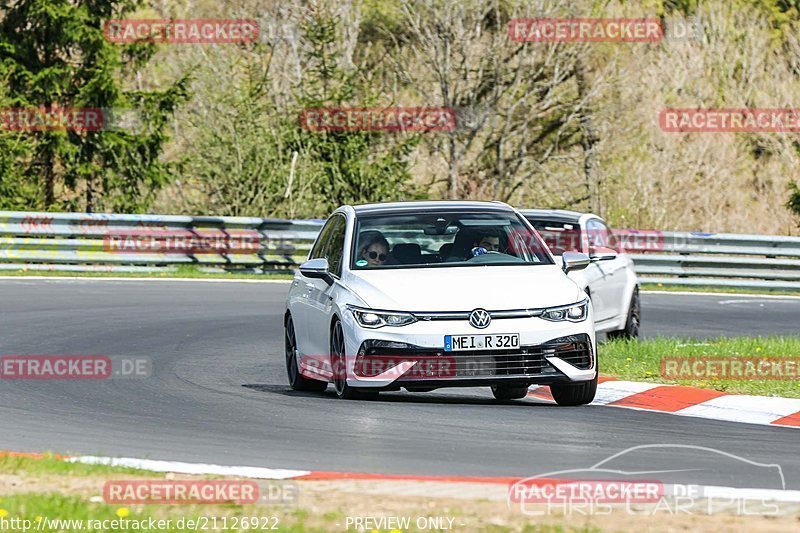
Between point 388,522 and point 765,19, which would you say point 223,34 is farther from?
point 388,522

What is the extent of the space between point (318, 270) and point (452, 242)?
3.62ft

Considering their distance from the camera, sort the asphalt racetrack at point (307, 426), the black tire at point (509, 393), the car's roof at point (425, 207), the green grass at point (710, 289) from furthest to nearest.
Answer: the green grass at point (710, 289)
the car's roof at point (425, 207)
the black tire at point (509, 393)
the asphalt racetrack at point (307, 426)

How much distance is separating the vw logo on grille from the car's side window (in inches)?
58.5

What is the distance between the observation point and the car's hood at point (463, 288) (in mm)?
10430

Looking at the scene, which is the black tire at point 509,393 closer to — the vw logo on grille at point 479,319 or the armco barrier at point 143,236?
the vw logo on grille at point 479,319

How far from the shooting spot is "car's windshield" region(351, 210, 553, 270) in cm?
1139

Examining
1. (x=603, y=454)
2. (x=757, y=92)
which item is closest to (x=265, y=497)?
(x=603, y=454)

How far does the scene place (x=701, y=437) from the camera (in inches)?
366

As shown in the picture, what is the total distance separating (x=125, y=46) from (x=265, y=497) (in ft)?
95.0

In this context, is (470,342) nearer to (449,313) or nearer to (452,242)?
(449,313)

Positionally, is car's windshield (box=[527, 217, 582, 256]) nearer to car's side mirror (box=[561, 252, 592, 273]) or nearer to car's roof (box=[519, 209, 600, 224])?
car's roof (box=[519, 209, 600, 224])

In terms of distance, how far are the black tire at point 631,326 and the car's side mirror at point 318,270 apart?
19.2 ft

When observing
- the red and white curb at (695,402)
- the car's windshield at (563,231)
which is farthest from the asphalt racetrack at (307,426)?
the car's windshield at (563,231)

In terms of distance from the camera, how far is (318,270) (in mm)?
11508
